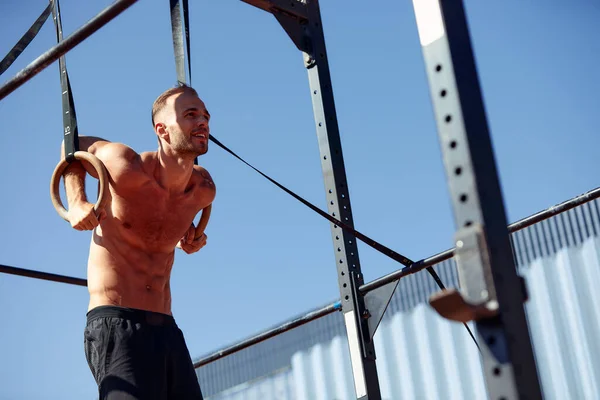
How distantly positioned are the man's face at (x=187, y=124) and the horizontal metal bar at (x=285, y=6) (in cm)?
79

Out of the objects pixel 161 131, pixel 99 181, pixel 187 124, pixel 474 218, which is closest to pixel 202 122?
pixel 187 124

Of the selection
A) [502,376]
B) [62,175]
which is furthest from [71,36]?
[502,376]

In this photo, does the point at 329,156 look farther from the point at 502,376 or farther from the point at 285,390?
the point at 285,390

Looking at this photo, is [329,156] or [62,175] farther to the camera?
[329,156]

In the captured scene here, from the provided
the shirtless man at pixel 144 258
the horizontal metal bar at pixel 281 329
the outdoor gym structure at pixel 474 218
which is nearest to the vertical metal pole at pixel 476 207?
the outdoor gym structure at pixel 474 218

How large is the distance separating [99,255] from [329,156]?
1.22 meters

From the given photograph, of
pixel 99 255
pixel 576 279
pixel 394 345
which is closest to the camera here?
pixel 99 255

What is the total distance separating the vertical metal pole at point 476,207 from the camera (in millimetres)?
1455

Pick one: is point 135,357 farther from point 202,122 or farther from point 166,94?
point 166,94

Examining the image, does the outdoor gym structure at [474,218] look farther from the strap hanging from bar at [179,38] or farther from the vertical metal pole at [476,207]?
the strap hanging from bar at [179,38]

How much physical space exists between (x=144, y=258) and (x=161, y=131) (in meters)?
0.56

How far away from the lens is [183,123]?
3.22 meters

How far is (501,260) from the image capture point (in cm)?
153

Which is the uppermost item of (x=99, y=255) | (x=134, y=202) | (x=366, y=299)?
(x=134, y=202)
